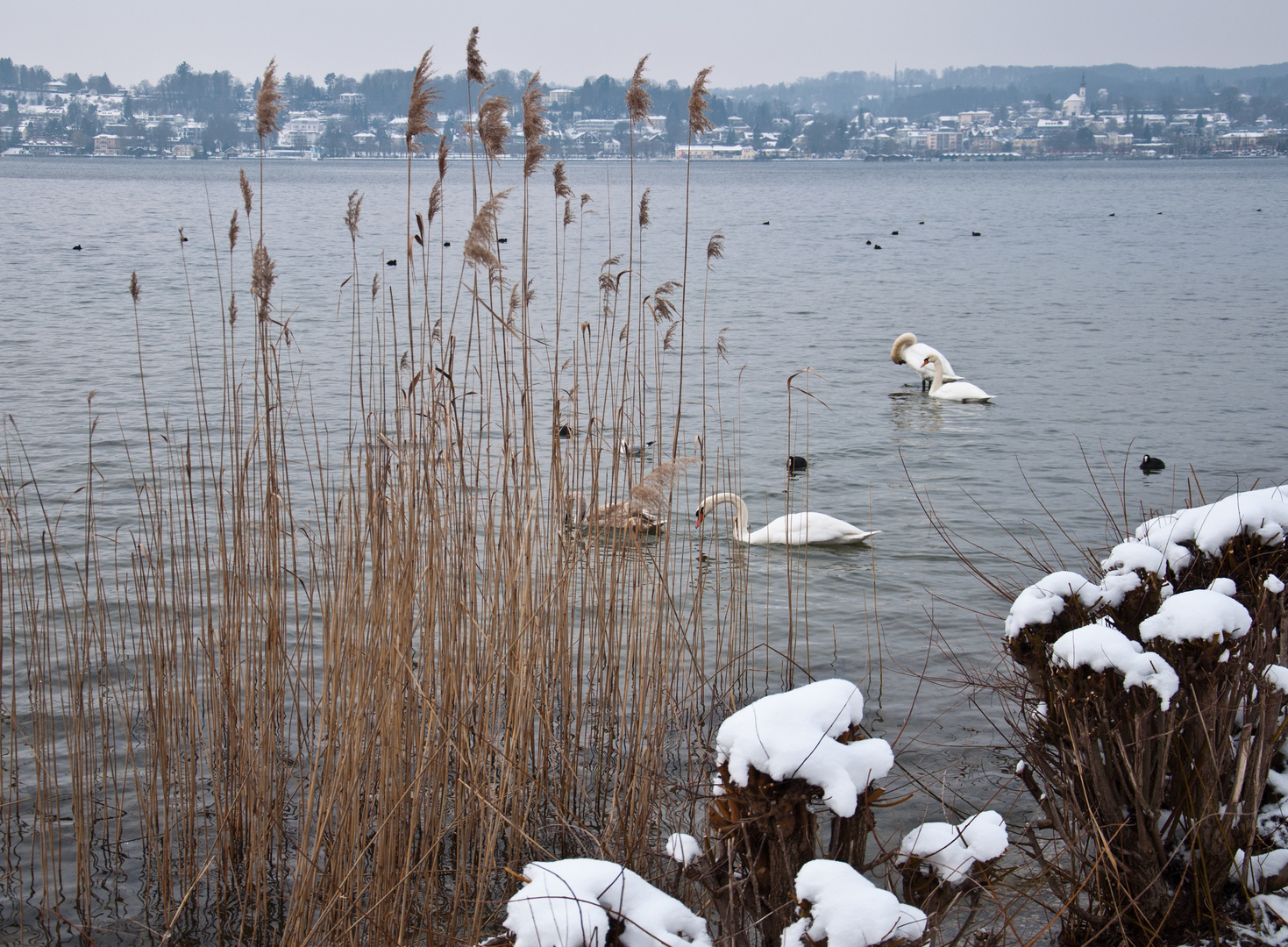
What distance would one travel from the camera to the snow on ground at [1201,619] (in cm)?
248

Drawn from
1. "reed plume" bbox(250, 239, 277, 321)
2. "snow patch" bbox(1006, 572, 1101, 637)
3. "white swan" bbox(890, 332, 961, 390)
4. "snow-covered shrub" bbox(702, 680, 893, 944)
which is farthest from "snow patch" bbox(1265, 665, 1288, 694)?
"white swan" bbox(890, 332, 961, 390)

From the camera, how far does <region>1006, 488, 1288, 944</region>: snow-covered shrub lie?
257cm

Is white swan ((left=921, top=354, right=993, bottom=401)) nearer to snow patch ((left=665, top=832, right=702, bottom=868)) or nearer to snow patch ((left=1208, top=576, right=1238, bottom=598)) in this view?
snow patch ((left=1208, top=576, right=1238, bottom=598))

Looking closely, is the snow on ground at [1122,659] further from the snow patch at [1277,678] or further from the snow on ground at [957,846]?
the snow on ground at [957,846]

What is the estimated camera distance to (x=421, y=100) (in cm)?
308

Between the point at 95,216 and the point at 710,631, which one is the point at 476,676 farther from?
the point at 95,216

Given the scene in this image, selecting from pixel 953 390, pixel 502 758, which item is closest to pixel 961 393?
pixel 953 390

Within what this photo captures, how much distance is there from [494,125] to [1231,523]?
2430 millimetres

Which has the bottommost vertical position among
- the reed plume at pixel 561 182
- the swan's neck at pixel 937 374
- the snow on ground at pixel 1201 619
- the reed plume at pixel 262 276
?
the swan's neck at pixel 937 374

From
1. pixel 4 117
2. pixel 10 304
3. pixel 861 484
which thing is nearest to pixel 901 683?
pixel 861 484

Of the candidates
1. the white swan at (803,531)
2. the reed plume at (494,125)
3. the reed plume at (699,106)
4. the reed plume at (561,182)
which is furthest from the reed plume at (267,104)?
the white swan at (803,531)

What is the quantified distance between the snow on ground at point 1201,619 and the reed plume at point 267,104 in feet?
9.25

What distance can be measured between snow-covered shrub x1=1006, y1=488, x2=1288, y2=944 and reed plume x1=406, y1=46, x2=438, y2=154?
2161 millimetres

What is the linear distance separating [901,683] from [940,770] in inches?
40.3
